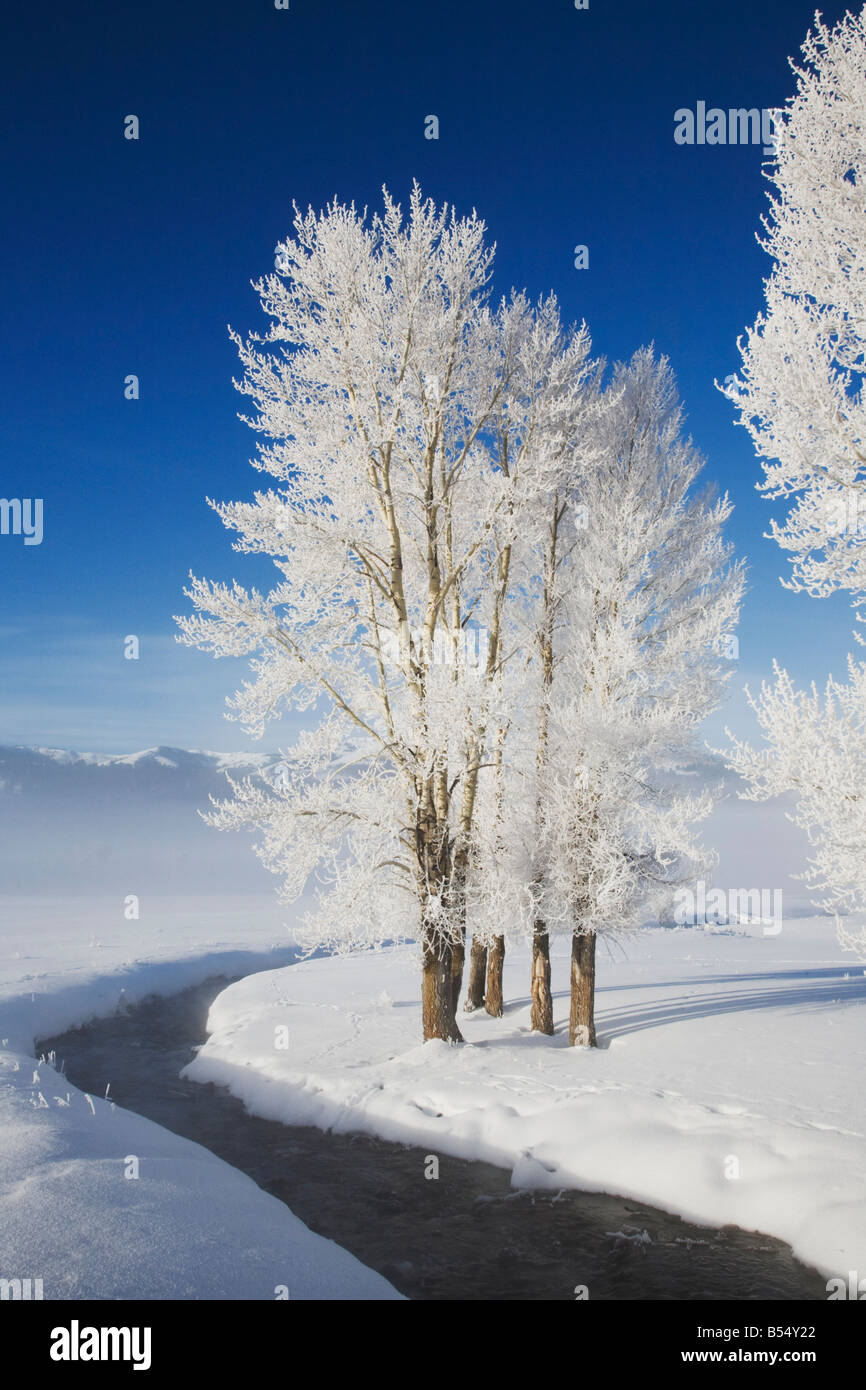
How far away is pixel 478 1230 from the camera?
6629mm

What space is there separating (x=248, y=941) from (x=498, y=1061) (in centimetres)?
2181

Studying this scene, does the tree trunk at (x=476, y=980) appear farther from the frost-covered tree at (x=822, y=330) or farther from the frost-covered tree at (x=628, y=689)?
the frost-covered tree at (x=822, y=330)

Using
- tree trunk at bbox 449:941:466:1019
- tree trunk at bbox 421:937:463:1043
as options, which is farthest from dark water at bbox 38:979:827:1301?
tree trunk at bbox 449:941:466:1019

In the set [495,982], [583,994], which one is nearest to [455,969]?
[583,994]

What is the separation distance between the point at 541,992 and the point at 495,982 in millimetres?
2050

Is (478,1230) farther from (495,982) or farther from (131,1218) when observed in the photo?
(495,982)

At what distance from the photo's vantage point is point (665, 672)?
40.6ft

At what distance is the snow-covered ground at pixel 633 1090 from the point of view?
667 cm

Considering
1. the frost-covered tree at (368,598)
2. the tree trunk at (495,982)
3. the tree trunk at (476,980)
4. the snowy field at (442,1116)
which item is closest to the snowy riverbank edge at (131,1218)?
the snowy field at (442,1116)
